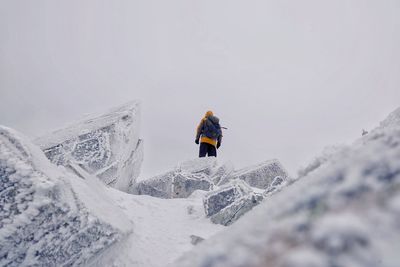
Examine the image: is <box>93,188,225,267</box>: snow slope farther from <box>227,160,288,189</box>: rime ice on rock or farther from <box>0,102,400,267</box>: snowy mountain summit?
<box>227,160,288,189</box>: rime ice on rock

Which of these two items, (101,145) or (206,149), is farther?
(206,149)

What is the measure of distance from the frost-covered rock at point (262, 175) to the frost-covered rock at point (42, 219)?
5.14m

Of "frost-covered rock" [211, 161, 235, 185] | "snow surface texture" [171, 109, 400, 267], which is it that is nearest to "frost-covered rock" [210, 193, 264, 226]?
"frost-covered rock" [211, 161, 235, 185]

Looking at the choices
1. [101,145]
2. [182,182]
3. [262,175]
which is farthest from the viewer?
[262,175]

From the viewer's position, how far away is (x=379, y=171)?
3.31 ft

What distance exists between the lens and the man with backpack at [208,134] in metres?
11.2

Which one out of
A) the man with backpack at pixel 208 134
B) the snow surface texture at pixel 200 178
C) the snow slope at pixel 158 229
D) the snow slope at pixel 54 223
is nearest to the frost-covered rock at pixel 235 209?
the snow slope at pixel 158 229

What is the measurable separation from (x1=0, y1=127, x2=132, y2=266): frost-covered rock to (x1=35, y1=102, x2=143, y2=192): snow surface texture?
8.95 feet

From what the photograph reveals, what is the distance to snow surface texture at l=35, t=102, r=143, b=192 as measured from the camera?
21.0 ft

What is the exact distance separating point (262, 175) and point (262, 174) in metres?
0.02

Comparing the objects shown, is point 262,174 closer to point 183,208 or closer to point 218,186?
point 218,186

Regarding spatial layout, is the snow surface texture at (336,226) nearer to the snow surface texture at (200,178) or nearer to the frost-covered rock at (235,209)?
the frost-covered rock at (235,209)

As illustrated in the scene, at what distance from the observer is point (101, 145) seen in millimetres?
6676

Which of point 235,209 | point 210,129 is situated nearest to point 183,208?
Answer: point 235,209
